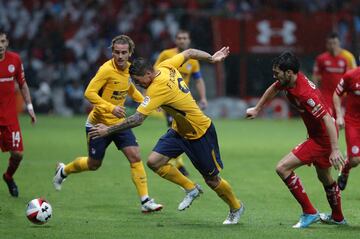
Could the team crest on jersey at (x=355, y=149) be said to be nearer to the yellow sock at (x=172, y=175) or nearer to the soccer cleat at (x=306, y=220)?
the soccer cleat at (x=306, y=220)

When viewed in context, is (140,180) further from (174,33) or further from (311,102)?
(174,33)

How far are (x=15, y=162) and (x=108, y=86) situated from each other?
2.05m

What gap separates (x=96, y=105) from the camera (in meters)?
11.2

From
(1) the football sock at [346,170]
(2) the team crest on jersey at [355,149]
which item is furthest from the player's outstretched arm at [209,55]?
(1) the football sock at [346,170]

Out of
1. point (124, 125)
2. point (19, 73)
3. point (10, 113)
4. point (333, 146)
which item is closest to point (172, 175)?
point (124, 125)

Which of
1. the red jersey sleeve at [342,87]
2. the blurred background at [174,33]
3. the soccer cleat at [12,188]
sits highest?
the red jersey sleeve at [342,87]

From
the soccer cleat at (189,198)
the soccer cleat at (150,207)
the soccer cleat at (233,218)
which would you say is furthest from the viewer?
the soccer cleat at (150,207)

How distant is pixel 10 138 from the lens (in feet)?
40.1

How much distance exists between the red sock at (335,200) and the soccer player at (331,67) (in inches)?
303

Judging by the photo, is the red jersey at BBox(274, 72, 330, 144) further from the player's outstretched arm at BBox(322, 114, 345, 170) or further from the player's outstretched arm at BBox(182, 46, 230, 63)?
the player's outstretched arm at BBox(182, 46, 230, 63)

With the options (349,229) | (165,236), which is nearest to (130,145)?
(165,236)

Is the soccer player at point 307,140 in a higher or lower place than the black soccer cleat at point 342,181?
higher

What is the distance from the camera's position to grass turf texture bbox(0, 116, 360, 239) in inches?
368

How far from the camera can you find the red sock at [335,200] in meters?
9.76
